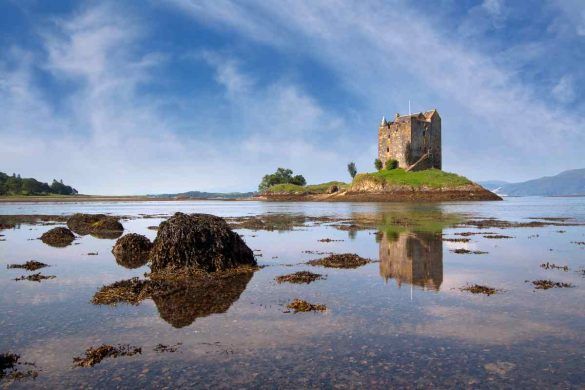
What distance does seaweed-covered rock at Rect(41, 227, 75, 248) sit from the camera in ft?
77.5

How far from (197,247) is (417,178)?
102853mm

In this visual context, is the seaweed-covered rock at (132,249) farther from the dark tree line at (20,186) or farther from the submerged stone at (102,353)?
the dark tree line at (20,186)

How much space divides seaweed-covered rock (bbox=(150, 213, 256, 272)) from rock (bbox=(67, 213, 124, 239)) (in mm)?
15367

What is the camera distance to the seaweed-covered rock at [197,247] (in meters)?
14.8

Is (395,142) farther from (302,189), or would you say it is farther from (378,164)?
(302,189)

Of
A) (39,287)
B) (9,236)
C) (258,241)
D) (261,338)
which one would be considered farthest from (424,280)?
(9,236)

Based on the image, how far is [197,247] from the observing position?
600 inches

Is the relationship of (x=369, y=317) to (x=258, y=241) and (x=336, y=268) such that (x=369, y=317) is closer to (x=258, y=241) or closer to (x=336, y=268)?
(x=336, y=268)

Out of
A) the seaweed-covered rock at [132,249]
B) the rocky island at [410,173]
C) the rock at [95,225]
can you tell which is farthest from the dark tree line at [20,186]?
the seaweed-covered rock at [132,249]

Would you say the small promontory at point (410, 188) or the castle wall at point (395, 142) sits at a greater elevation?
the castle wall at point (395, 142)

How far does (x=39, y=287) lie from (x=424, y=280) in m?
10.9

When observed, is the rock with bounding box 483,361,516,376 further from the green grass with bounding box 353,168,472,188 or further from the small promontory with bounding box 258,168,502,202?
the green grass with bounding box 353,168,472,188

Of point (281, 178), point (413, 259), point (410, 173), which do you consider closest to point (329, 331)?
point (413, 259)

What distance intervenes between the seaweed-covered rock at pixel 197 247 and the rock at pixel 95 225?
1537 centimetres
